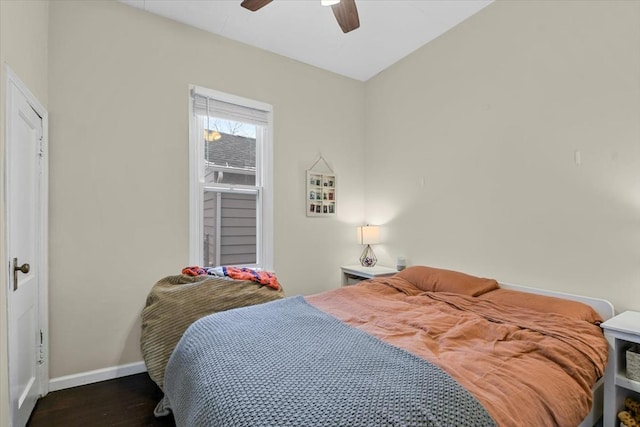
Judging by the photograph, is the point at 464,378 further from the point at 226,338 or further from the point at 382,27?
the point at 382,27

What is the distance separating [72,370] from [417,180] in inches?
138

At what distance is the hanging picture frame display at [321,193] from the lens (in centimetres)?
365

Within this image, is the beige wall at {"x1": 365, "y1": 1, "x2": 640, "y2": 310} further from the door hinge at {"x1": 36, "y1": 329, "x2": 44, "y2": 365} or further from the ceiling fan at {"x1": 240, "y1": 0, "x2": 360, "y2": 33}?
the door hinge at {"x1": 36, "y1": 329, "x2": 44, "y2": 365}

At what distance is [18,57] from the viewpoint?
5.90ft

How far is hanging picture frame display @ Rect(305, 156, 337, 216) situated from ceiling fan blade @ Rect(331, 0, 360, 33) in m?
1.65

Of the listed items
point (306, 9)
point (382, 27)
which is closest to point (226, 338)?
point (306, 9)

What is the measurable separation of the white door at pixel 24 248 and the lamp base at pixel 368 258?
2.99m

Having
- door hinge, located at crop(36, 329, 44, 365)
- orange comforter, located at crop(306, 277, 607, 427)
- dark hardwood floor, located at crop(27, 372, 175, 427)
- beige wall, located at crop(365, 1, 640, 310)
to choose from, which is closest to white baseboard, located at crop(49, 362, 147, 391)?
dark hardwood floor, located at crop(27, 372, 175, 427)

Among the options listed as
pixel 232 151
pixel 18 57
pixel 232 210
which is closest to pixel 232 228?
pixel 232 210

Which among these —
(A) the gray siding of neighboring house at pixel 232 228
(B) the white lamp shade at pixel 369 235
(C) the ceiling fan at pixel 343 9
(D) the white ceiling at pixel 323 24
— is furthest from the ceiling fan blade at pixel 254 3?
(B) the white lamp shade at pixel 369 235

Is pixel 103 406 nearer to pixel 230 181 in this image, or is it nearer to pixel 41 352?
pixel 41 352

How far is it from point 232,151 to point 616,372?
3349mm

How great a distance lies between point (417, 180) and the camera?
338 cm

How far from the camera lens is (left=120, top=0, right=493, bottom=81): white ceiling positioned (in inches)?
106
